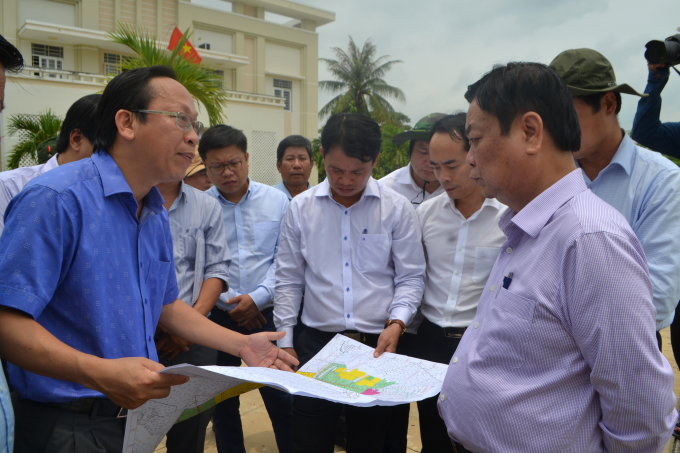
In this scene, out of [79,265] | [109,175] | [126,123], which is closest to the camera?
[79,265]

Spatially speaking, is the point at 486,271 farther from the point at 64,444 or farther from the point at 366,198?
the point at 64,444

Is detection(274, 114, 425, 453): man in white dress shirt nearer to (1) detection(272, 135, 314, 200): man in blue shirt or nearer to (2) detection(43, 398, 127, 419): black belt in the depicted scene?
(2) detection(43, 398, 127, 419): black belt

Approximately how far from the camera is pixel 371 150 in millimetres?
2492

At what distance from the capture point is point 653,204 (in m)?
1.88

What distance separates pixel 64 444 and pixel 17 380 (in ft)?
0.77

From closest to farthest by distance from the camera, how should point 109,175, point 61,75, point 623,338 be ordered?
point 623,338 → point 109,175 → point 61,75

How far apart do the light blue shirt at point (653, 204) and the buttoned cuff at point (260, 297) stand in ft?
6.45

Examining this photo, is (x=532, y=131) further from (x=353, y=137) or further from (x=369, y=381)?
(x=353, y=137)

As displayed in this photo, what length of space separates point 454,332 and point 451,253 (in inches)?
15.5

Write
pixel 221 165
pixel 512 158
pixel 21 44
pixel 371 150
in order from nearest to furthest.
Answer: pixel 512 158, pixel 371 150, pixel 221 165, pixel 21 44

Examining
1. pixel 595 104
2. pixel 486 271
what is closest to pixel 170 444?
pixel 486 271

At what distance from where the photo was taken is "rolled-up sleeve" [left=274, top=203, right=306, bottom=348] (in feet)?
8.27

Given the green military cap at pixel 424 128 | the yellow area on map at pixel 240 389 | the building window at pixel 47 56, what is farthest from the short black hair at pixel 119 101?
the building window at pixel 47 56

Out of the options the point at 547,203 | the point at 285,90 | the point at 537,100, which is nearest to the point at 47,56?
the point at 285,90
